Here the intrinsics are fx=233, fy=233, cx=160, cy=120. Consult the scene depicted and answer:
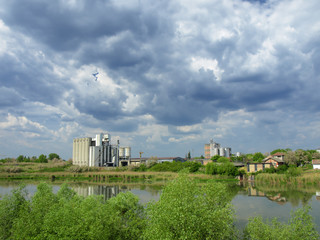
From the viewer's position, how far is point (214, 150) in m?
157

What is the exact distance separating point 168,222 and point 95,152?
9741cm

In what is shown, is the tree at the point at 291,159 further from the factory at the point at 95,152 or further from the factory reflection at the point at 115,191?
the factory at the point at 95,152

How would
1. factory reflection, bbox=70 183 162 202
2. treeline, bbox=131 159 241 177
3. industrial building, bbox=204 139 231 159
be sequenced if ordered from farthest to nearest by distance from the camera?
industrial building, bbox=204 139 231 159, treeline, bbox=131 159 241 177, factory reflection, bbox=70 183 162 202

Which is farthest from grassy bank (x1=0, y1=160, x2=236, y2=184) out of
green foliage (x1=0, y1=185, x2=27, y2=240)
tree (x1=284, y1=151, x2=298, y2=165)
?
green foliage (x1=0, y1=185, x2=27, y2=240)

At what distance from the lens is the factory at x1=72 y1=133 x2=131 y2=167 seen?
108 metres

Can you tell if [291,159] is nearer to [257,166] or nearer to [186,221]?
[257,166]

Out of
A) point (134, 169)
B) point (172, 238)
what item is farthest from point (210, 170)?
point (172, 238)

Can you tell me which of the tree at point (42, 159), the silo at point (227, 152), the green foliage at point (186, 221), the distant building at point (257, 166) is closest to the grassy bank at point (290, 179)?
the distant building at point (257, 166)

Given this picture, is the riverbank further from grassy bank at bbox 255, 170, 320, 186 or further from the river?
the river

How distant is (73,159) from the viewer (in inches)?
4535

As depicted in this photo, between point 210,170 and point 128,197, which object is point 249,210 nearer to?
point 128,197

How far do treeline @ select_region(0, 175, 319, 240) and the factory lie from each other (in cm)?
8243

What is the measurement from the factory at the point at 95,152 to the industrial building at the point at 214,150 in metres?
70.9

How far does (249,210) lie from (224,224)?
2440 cm
